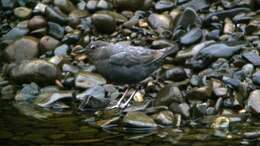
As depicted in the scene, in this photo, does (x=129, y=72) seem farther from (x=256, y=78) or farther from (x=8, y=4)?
(x=8, y=4)

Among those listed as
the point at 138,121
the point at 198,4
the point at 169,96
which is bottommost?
the point at 138,121

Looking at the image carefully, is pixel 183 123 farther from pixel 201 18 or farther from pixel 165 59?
pixel 201 18

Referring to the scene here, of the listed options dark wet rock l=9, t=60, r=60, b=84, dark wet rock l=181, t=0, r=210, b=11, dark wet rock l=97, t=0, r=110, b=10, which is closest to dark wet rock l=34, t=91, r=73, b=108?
dark wet rock l=9, t=60, r=60, b=84

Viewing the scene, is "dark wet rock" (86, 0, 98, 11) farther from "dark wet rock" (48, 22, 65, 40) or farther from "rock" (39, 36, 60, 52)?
"rock" (39, 36, 60, 52)

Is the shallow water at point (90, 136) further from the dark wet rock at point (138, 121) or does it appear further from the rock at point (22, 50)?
the rock at point (22, 50)

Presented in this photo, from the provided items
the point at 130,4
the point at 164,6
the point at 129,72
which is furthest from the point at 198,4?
the point at 129,72

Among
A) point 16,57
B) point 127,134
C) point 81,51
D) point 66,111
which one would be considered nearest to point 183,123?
point 127,134
